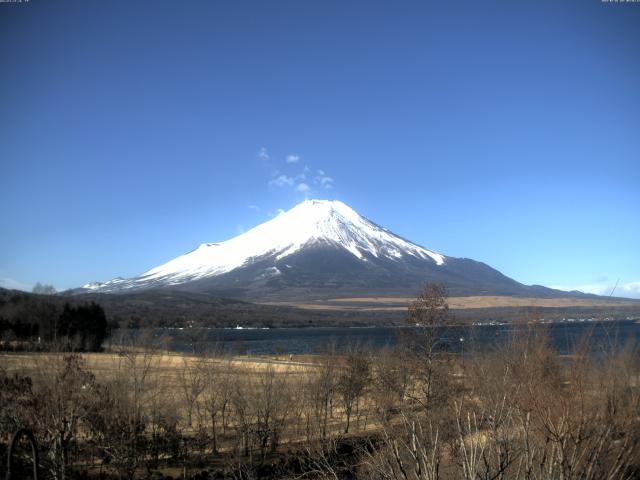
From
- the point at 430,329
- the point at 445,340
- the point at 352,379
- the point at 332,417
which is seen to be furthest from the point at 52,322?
the point at 430,329

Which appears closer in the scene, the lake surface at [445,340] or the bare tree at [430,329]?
the bare tree at [430,329]

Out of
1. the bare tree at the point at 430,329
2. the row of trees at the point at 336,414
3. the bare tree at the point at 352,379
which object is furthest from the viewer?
the bare tree at the point at 352,379

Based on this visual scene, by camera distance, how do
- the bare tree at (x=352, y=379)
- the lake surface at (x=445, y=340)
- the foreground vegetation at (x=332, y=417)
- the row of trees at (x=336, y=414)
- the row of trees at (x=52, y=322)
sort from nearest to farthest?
the foreground vegetation at (x=332, y=417) → the row of trees at (x=336, y=414) → the lake surface at (x=445, y=340) → the bare tree at (x=352, y=379) → the row of trees at (x=52, y=322)

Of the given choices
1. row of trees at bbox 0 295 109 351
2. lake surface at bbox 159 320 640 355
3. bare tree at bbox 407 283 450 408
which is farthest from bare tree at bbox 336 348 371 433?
row of trees at bbox 0 295 109 351

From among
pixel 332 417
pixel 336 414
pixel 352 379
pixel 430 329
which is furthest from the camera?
pixel 336 414

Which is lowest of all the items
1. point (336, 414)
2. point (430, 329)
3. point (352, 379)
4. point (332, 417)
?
point (336, 414)

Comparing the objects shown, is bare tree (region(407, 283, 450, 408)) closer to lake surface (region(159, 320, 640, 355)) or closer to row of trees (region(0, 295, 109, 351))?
lake surface (region(159, 320, 640, 355))

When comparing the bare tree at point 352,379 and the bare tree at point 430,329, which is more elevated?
the bare tree at point 430,329

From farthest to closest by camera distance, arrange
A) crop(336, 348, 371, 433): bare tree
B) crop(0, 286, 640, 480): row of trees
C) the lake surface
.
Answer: crop(336, 348, 371, 433): bare tree → the lake surface → crop(0, 286, 640, 480): row of trees

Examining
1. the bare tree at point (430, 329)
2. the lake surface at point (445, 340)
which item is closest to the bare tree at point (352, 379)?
the lake surface at point (445, 340)

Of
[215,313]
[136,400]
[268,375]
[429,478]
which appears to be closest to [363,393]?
[268,375]

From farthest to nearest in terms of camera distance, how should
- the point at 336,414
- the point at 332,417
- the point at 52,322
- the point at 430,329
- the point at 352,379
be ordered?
the point at 52,322 < the point at 336,414 < the point at 332,417 < the point at 352,379 < the point at 430,329

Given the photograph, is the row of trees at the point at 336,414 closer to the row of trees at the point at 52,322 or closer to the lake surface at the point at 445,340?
the lake surface at the point at 445,340

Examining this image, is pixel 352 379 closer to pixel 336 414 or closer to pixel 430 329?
pixel 336 414
